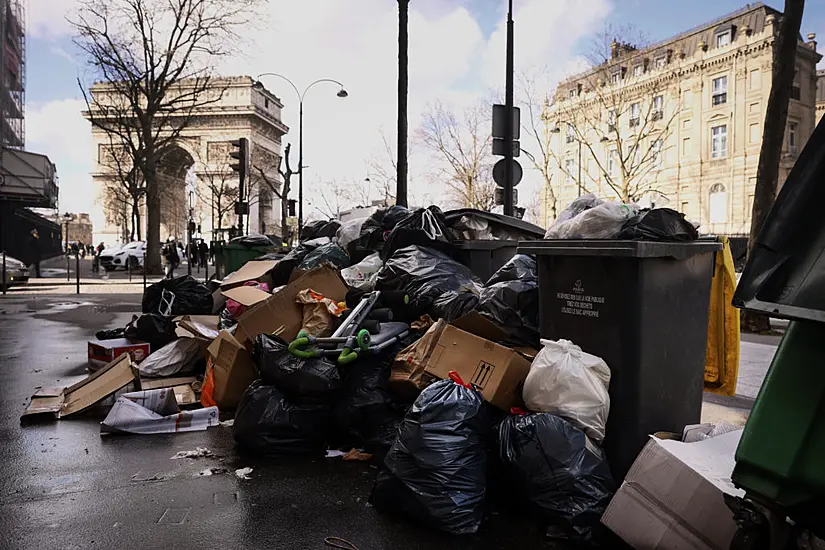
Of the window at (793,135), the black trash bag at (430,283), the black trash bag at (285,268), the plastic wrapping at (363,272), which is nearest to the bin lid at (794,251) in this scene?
the black trash bag at (430,283)

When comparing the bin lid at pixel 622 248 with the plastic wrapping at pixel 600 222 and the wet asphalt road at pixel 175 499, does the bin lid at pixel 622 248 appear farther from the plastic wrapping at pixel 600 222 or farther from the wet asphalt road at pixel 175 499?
the wet asphalt road at pixel 175 499

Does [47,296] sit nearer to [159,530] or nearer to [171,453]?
[171,453]

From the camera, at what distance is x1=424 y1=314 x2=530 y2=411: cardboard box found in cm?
338

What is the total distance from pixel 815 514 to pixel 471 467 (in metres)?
1.52

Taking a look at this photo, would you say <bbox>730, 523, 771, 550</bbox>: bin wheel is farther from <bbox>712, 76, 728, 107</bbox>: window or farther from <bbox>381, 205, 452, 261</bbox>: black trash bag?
<bbox>712, 76, 728, 107</bbox>: window

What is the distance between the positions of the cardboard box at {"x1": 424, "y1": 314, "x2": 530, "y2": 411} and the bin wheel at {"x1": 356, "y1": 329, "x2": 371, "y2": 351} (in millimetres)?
469

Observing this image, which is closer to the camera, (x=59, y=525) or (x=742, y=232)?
(x=59, y=525)

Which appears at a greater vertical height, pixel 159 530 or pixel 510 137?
pixel 510 137

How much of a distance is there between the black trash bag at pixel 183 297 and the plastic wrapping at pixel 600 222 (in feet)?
16.5

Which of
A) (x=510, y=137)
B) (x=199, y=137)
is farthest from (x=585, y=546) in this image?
(x=199, y=137)

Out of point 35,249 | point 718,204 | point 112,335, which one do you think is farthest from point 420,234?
point 718,204

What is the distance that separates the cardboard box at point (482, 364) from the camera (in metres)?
3.38

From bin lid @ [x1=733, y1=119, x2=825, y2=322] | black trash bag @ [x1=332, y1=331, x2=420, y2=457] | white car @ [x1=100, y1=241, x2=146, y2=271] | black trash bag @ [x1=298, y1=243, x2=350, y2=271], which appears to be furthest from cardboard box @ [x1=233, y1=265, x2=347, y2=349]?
white car @ [x1=100, y1=241, x2=146, y2=271]

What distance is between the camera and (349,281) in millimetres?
6102
